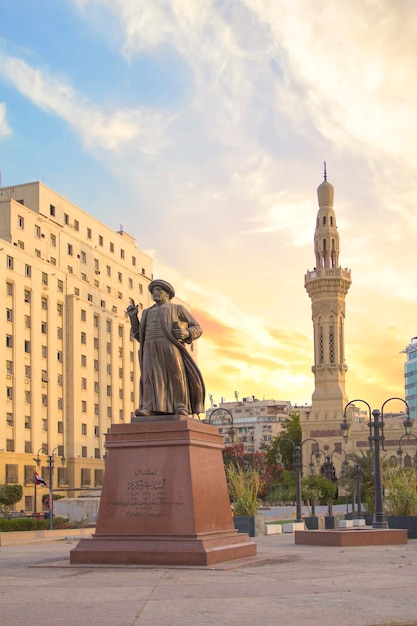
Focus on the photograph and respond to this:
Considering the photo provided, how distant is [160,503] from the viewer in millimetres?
13797

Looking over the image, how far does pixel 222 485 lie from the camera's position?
596 inches

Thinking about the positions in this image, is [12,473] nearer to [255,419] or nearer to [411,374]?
[411,374]

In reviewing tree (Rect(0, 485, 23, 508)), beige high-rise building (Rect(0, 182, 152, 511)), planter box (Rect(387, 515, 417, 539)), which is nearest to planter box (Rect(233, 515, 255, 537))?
planter box (Rect(387, 515, 417, 539))

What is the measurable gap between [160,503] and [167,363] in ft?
8.36

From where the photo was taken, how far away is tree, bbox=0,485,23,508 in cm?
5173

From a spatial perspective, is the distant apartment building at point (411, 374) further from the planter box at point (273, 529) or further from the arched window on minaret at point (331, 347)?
the planter box at point (273, 529)

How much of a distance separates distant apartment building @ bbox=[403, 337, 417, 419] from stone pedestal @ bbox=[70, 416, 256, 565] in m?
134

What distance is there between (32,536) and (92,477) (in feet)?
139

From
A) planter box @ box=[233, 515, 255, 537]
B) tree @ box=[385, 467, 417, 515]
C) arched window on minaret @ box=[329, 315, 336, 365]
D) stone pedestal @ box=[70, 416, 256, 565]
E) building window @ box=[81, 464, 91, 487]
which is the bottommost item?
building window @ box=[81, 464, 91, 487]

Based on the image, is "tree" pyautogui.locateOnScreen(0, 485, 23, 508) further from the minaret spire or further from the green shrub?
the minaret spire

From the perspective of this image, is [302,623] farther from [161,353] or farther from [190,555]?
[161,353]

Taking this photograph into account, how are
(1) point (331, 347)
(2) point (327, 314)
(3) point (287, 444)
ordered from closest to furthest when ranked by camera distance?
(1) point (331, 347), (2) point (327, 314), (3) point (287, 444)

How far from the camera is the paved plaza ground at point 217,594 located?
8.48m

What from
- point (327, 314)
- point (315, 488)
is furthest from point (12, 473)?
point (327, 314)
